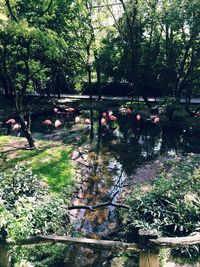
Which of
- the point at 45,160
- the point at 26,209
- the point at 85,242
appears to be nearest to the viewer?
the point at 85,242

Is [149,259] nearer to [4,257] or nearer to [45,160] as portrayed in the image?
[4,257]

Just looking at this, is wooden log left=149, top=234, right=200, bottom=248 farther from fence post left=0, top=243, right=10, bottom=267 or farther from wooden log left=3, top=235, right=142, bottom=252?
fence post left=0, top=243, right=10, bottom=267

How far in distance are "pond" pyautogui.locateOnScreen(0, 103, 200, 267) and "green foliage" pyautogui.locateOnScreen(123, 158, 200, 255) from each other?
958mm

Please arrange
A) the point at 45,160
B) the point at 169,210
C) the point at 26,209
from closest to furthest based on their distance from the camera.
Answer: the point at 26,209, the point at 169,210, the point at 45,160

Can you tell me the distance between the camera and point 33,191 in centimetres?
644

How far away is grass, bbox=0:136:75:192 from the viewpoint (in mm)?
9251

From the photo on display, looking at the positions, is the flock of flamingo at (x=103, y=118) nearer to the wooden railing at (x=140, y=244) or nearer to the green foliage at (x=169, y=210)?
the green foliage at (x=169, y=210)

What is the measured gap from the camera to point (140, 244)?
4.36m

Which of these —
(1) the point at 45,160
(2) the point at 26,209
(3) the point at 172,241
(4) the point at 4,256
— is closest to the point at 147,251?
(3) the point at 172,241

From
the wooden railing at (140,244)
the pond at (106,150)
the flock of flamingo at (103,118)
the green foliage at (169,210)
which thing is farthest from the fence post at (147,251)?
the flock of flamingo at (103,118)

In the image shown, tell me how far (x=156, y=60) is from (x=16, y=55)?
9.42 meters

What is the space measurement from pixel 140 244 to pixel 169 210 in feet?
8.25

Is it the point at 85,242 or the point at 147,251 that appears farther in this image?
the point at 85,242

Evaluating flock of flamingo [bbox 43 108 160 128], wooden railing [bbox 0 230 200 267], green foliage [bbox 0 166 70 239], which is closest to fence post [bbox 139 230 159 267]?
wooden railing [bbox 0 230 200 267]
